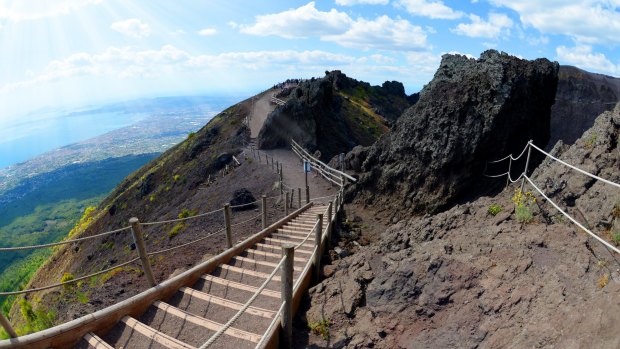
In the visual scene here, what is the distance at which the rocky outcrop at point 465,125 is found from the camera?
12.2 meters

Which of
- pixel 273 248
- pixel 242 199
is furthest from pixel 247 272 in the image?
pixel 242 199

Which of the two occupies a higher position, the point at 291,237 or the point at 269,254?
the point at 269,254

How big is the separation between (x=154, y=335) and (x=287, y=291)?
1921 millimetres

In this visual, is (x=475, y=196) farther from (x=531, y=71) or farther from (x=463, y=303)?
(x=463, y=303)

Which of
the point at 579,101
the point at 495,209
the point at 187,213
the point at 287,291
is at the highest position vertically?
the point at 579,101

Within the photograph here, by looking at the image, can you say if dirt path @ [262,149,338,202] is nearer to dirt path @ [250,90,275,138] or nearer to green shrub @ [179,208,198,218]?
green shrub @ [179,208,198,218]

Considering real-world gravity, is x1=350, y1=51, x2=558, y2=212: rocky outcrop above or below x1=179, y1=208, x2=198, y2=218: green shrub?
above

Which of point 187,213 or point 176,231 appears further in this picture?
A: point 187,213

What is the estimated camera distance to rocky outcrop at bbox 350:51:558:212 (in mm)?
12203

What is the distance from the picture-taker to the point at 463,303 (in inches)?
179

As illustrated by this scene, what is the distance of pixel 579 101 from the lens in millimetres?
61656

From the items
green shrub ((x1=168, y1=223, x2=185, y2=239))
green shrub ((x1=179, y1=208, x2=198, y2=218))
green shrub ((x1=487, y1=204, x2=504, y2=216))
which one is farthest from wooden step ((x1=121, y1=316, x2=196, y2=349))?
green shrub ((x1=179, y1=208, x2=198, y2=218))

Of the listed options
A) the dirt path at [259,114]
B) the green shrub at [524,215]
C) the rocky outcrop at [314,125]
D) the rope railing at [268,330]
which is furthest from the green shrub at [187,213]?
the green shrub at [524,215]

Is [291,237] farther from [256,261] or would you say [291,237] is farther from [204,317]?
[204,317]
